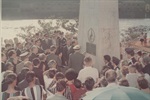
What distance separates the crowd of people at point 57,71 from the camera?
3.05 meters

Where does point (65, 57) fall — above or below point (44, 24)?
below

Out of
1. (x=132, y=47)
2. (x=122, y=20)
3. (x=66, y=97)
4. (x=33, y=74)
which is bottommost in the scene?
(x=66, y=97)

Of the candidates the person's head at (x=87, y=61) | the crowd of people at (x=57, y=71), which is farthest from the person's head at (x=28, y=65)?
the person's head at (x=87, y=61)

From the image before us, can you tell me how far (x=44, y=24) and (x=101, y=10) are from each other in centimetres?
50

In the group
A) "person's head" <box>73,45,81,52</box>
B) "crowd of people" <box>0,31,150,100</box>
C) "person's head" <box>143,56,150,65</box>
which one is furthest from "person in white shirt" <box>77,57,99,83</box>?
"person's head" <box>143,56,150,65</box>

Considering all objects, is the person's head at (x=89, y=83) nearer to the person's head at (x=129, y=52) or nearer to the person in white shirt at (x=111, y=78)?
the person in white shirt at (x=111, y=78)

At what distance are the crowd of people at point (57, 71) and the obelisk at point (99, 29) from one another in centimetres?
6

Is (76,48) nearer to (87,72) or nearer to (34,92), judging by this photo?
(87,72)

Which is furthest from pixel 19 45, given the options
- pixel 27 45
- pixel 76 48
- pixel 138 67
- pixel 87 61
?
pixel 138 67

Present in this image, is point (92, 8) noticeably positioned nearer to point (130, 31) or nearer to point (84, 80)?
point (130, 31)

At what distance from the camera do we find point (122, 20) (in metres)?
3.16

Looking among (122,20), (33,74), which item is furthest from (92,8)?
(33,74)

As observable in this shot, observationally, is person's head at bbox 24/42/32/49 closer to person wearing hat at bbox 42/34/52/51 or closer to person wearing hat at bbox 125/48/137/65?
person wearing hat at bbox 42/34/52/51

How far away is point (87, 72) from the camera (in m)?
3.13
